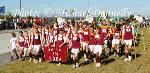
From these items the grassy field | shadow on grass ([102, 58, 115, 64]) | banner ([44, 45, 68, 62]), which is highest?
banner ([44, 45, 68, 62])

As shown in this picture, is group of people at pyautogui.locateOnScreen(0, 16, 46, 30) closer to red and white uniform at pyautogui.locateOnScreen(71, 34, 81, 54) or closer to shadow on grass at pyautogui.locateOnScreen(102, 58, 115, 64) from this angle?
shadow on grass at pyautogui.locateOnScreen(102, 58, 115, 64)

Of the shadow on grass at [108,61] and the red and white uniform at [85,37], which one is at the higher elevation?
the red and white uniform at [85,37]

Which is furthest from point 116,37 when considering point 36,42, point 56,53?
point 36,42

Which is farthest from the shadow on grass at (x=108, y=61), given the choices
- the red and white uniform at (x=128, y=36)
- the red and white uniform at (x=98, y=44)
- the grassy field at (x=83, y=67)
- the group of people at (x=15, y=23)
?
the group of people at (x=15, y=23)

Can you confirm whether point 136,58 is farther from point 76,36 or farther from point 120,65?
point 76,36

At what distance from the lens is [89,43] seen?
2066 cm

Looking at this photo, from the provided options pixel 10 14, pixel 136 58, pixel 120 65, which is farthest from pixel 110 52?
pixel 10 14

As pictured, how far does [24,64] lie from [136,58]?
658 cm

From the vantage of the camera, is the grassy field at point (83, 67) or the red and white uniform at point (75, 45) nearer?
the grassy field at point (83, 67)

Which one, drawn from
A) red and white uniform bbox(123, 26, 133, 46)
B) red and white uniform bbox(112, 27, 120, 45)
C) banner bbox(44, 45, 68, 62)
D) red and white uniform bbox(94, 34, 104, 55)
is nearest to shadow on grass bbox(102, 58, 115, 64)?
red and white uniform bbox(112, 27, 120, 45)

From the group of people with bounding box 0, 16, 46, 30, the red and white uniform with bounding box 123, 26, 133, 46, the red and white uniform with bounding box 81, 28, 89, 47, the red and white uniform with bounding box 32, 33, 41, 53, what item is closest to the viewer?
the red and white uniform with bounding box 32, 33, 41, 53

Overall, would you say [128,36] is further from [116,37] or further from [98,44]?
[98,44]

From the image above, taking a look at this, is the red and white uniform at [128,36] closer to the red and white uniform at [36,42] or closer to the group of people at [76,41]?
the group of people at [76,41]

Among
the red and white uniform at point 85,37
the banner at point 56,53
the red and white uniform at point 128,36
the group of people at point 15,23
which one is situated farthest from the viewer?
the group of people at point 15,23
